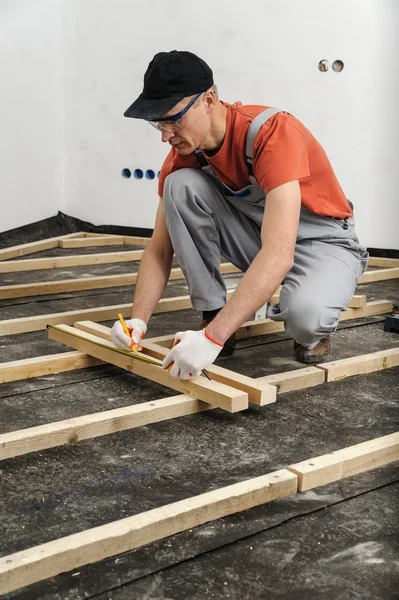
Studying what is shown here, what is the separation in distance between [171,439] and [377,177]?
10.4 ft

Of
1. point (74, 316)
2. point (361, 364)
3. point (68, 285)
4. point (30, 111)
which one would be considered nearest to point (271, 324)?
point (361, 364)

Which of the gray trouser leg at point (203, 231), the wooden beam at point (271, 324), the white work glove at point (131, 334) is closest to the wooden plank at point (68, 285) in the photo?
the wooden beam at point (271, 324)

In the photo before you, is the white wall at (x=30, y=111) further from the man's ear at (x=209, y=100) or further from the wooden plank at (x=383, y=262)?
the man's ear at (x=209, y=100)

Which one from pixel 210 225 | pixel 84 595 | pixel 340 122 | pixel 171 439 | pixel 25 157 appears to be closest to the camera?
pixel 84 595

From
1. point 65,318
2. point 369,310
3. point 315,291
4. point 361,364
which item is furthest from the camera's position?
point 369,310

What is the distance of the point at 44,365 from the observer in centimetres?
250

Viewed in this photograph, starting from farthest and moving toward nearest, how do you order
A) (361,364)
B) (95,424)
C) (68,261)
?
(68,261)
(361,364)
(95,424)

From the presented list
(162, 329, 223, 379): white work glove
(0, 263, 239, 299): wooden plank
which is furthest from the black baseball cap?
(0, 263, 239, 299): wooden plank

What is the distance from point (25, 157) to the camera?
530 centimetres

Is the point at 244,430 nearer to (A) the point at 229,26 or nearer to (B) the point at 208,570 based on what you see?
(B) the point at 208,570

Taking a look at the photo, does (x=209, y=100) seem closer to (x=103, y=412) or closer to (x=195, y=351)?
(x=195, y=351)

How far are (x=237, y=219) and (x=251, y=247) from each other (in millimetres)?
118

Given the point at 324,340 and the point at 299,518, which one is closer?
the point at 299,518

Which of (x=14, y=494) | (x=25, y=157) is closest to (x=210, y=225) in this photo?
(x=14, y=494)
